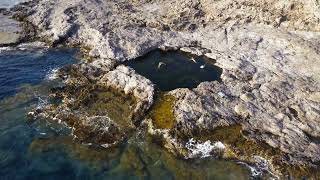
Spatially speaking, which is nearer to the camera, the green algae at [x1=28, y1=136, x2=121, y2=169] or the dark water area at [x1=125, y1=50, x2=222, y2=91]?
the green algae at [x1=28, y1=136, x2=121, y2=169]

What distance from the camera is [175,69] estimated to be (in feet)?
107

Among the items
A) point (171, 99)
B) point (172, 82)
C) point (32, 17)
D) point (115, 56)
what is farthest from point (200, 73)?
point (32, 17)

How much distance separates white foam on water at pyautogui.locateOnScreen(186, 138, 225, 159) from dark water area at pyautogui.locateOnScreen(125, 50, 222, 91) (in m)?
6.47

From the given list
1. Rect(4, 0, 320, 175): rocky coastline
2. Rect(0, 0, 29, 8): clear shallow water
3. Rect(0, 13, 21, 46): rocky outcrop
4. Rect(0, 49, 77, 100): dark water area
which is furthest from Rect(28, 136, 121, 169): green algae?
Rect(0, 0, 29, 8): clear shallow water

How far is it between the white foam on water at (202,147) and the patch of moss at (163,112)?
7.00 ft

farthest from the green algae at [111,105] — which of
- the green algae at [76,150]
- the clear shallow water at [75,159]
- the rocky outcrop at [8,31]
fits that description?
the rocky outcrop at [8,31]

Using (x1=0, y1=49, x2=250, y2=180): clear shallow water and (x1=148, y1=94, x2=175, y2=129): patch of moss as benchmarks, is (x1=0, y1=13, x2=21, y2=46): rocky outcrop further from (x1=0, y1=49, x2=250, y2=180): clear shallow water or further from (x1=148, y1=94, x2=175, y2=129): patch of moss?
(x1=148, y1=94, x2=175, y2=129): patch of moss

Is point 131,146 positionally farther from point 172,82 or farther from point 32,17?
point 32,17

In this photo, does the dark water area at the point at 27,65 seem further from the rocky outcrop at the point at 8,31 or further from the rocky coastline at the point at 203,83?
the rocky outcrop at the point at 8,31

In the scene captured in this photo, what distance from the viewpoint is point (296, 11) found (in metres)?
35.4

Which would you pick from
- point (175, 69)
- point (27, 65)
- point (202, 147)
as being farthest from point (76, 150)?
point (27, 65)

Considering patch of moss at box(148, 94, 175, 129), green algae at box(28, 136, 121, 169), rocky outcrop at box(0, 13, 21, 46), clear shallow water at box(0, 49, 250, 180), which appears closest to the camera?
clear shallow water at box(0, 49, 250, 180)

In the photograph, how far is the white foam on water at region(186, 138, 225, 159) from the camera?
24141 millimetres

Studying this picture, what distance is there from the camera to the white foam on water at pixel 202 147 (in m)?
24.1
